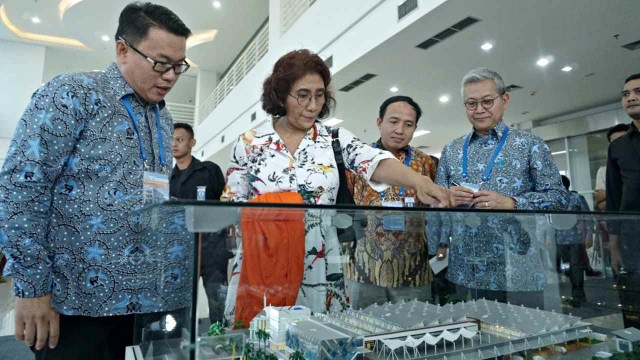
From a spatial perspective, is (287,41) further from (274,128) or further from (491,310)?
(491,310)

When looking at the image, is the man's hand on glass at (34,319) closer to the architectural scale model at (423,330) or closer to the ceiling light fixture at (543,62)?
the architectural scale model at (423,330)

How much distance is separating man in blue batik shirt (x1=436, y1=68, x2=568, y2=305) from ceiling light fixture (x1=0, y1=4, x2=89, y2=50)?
13.2m

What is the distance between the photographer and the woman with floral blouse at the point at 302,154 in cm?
141

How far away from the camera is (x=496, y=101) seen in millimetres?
1855

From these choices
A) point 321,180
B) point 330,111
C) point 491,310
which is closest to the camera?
point 491,310

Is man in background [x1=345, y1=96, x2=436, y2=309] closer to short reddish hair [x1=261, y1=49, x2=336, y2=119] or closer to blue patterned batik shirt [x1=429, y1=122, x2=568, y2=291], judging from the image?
blue patterned batik shirt [x1=429, y1=122, x2=568, y2=291]

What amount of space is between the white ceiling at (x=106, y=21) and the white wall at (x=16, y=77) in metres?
0.43

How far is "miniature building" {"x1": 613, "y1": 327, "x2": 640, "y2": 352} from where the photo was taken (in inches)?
40.8

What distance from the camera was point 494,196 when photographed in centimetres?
124

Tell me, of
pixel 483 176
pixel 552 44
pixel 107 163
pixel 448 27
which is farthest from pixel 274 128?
pixel 552 44

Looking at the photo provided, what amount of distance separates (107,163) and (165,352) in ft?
1.93

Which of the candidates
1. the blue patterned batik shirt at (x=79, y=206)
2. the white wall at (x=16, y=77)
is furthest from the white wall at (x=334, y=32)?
the white wall at (x=16, y=77)

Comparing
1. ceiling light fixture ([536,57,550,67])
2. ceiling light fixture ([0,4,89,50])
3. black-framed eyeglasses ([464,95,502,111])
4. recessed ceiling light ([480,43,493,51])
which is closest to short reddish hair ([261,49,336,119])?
black-framed eyeglasses ([464,95,502,111])

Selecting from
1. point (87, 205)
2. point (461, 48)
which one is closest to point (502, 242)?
point (87, 205)
